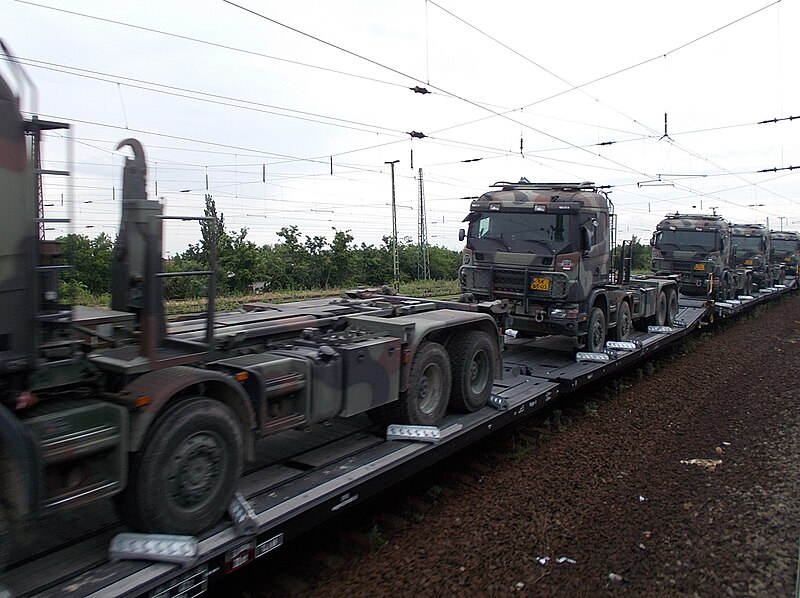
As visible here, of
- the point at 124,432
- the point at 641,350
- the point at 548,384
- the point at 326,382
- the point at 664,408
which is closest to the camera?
the point at 124,432

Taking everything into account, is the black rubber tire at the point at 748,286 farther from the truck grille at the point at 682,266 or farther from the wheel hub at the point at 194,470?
the wheel hub at the point at 194,470

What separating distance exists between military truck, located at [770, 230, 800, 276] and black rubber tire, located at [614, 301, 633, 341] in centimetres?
2414

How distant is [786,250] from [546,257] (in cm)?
2804

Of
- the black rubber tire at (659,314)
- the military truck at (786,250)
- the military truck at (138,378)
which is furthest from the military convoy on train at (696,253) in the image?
the military truck at (786,250)

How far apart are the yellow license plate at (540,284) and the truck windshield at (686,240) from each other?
31.8ft

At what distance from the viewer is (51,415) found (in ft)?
12.2

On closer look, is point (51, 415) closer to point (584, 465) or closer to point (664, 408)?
point (584, 465)

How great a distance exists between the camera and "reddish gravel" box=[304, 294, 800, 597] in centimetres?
482

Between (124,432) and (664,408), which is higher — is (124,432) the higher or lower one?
the higher one

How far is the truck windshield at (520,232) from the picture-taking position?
34.2 feet

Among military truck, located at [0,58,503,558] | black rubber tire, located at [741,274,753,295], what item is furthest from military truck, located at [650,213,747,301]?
military truck, located at [0,58,503,558]

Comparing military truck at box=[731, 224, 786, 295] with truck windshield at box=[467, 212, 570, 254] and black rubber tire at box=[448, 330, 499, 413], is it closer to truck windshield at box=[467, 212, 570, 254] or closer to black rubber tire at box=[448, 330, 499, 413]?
truck windshield at box=[467, 212, 570, 254]

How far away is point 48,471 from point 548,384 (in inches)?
250

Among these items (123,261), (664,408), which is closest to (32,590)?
(123,261)
